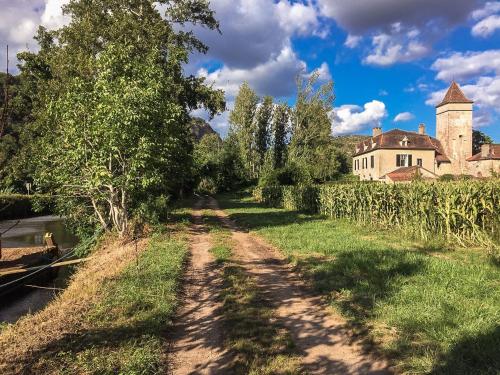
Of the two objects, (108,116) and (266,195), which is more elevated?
(108,116)

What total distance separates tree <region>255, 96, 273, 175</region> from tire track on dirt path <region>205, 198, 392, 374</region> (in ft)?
180

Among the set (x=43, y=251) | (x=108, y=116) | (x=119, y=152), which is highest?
(x=108, y=116)

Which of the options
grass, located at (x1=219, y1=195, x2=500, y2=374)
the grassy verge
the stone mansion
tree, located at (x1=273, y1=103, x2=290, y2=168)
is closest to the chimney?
the stone mansion

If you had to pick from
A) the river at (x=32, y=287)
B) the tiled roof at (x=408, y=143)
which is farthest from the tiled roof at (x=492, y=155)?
the river at (x=32, y=287)

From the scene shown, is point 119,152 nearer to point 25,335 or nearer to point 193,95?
point 25,335

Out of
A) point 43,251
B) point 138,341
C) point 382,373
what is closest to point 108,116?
point 43,251

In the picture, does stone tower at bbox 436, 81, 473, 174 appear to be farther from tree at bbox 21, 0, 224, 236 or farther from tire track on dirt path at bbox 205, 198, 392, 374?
tire track on dirt path at bbox 205, 198, 392, 374

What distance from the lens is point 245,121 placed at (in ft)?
215

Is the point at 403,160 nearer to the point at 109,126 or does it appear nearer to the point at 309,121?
the point at 309,121

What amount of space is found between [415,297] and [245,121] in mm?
59347

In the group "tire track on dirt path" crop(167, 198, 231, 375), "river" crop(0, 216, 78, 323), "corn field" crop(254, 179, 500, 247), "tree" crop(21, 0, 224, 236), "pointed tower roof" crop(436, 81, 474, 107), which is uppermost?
"pointed tower roof" crop(436, 81, 474, 107)

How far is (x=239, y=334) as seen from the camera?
6.60 metres

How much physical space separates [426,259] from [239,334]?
6596 mm

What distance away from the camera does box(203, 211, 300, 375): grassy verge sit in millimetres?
5536
